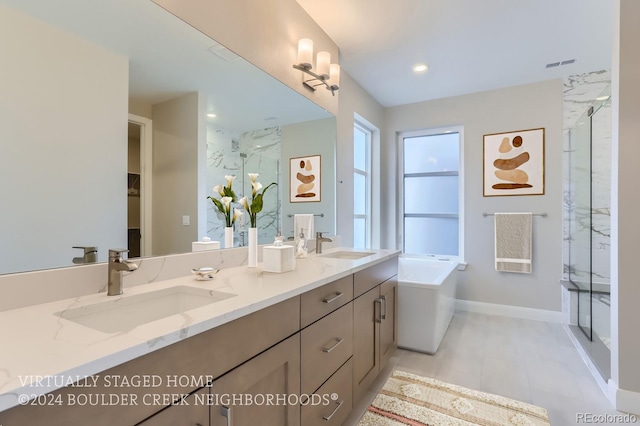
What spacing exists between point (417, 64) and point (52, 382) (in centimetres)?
334

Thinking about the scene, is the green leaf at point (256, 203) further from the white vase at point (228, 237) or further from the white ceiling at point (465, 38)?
the white ceiling at point (465, 38)

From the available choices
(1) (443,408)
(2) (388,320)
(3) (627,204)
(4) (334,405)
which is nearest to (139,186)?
(4) (334,405)

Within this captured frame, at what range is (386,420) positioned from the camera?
167 cm

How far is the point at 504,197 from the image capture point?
3508mm

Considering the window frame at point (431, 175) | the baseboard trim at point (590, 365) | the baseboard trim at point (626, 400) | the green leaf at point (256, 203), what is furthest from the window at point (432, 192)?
the green leaf at point (256, 203)

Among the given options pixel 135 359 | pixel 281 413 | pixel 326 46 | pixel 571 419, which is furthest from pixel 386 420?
pixel 326 46

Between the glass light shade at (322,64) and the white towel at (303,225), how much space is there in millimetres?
1065

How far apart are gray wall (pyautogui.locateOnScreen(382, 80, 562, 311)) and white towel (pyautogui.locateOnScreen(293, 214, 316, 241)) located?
1.91m

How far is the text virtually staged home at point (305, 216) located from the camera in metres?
0.86

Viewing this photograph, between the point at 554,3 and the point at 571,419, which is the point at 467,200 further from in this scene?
the point at 571,419

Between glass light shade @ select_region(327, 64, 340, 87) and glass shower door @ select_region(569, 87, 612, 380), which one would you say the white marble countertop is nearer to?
glass light shade @ select_region(327, 64, 340, 87)

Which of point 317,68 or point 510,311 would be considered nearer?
point 317,68

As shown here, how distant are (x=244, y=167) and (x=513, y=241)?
123 inches

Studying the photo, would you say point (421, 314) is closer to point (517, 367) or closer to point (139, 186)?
point (517, 367)
